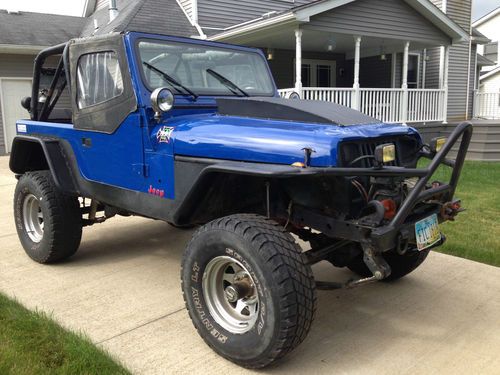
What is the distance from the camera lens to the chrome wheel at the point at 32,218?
183 inches

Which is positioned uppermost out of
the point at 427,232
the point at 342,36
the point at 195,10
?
the point at 195,10

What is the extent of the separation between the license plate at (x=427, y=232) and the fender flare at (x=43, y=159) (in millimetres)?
2779

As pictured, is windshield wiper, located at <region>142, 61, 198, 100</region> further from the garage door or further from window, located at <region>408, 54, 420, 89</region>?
window, located at <region>408, 54, 420, 89</region>

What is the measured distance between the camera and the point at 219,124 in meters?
3.14

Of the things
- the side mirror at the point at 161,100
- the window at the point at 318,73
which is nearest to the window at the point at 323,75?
the window at the point at 318,73

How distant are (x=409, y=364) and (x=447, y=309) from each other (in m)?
0.93

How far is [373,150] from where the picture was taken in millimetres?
2895

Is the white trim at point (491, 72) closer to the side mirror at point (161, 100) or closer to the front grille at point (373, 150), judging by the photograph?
the front grille at point (373, 150)

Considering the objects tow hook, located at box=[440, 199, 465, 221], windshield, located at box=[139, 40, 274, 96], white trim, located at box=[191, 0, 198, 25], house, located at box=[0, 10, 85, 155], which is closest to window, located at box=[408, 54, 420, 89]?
white trim, located at box=[191, 0, 198, 25]

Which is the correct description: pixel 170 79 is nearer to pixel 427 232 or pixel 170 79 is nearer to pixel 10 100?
pixel 427 232

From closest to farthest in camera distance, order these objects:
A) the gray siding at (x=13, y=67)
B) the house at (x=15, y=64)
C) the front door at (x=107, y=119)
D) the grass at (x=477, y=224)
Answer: the front door at (x=107, y=119) → the grass at (x=477, y=224) → the house at (x=15, y=64) → the gray siding at (x=13, y=67)

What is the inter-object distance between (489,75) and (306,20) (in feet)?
62.7

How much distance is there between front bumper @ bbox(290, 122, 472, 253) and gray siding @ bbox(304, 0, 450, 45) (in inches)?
355

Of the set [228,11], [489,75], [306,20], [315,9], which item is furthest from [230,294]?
[489,75]
